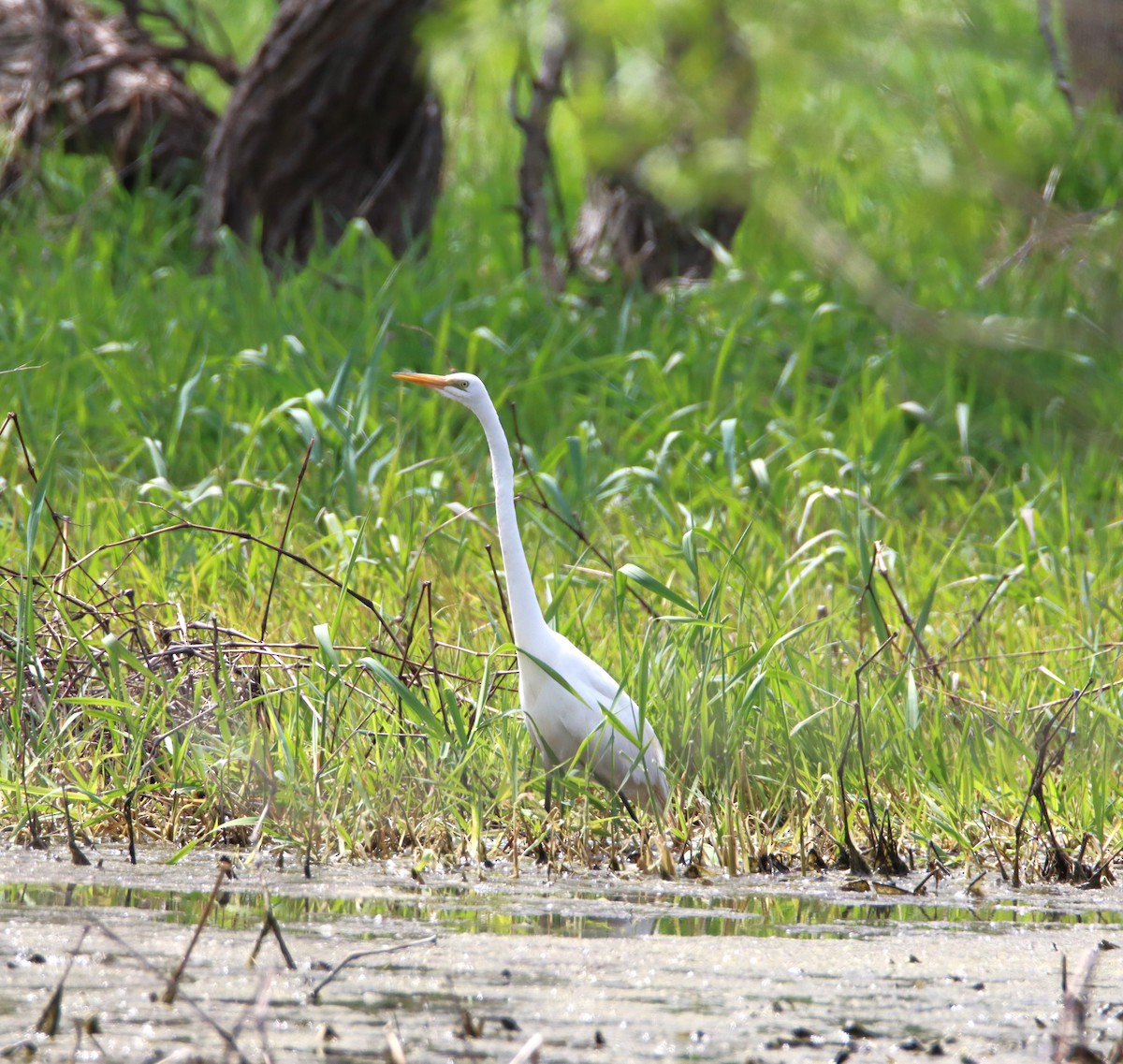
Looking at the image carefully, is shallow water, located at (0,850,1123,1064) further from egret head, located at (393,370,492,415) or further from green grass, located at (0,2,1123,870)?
egret head, located at (393,370,492,415)

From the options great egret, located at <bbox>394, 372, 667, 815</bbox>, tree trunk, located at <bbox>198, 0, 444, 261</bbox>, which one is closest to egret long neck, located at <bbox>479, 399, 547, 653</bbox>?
great egret, located at <bbox>394, 372, 667, 815</bbox>

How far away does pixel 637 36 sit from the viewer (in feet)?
6.89

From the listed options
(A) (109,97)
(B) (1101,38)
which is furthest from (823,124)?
(A) (109,97)

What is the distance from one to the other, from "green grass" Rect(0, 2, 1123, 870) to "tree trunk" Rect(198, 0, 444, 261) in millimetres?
305

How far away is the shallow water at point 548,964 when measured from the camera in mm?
2260

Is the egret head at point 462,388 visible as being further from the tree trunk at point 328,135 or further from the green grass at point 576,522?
the tree trunk at point 328,135

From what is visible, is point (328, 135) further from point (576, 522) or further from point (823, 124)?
point (823, 124)

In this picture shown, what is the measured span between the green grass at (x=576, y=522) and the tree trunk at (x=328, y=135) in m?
0.31

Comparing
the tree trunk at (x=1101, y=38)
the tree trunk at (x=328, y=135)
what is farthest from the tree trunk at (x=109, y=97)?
the tree trunk at (x=1101, y=38)

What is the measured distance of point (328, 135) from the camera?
8.45 metres

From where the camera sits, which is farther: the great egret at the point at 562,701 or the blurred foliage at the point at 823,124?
the great egret at the point at 562,701

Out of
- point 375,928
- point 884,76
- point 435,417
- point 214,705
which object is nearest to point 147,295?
point 435,417

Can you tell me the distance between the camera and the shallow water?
226 centimetres

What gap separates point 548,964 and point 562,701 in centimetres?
112
